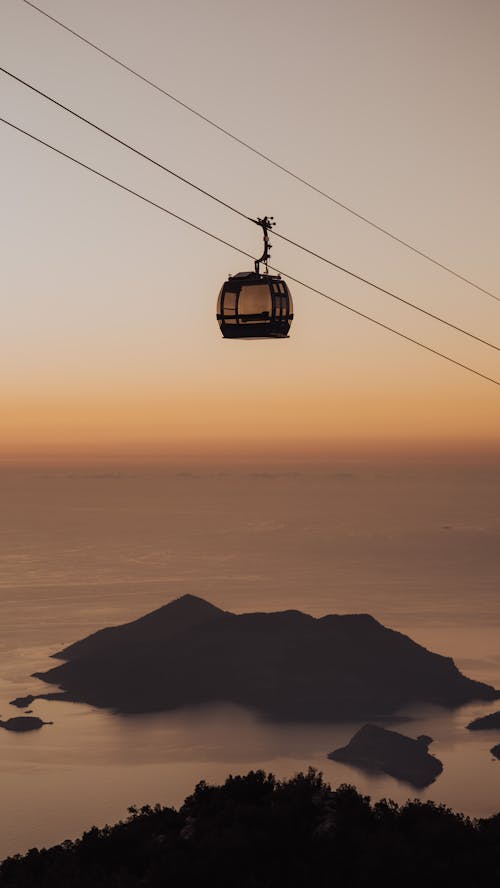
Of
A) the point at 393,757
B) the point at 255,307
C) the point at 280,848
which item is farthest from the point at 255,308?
the point at 393,757

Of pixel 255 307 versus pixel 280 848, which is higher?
pixel 255 307

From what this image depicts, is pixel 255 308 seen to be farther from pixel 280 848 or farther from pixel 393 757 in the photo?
pixel 393 757

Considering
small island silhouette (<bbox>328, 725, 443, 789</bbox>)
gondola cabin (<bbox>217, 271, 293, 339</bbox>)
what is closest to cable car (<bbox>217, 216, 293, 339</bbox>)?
gondola cabin (<bbox>217, 271, 293, 339</bbox>)

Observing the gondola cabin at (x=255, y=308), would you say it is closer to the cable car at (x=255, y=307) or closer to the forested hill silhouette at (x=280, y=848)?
the cable car at (x=255, y=307)

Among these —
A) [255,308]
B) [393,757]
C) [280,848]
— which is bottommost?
[393,757]

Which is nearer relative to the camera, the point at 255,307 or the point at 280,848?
the point at 280,848

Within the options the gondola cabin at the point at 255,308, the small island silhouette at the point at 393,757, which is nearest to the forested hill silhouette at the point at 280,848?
the gondola cabin at the point at 255,308

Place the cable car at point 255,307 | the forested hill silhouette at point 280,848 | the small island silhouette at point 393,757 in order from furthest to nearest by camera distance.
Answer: the small island silhouette at point 393,757, the cable car at point 255,307, the forested hill silhouette at point 280,848
